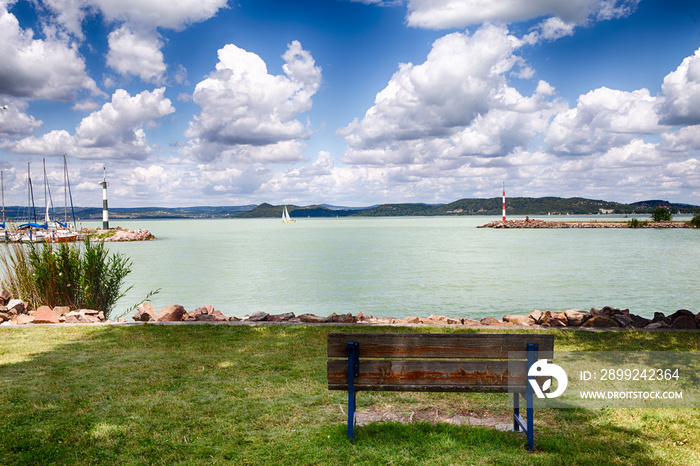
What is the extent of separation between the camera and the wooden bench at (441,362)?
4.30 metres

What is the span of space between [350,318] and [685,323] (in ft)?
23.3

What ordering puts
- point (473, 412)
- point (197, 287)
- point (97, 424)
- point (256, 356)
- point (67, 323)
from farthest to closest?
1. point (197, 287)
2. point (67, 323)
3. point (256, 356)
4. point (473, 412)
5. point (97, 424)

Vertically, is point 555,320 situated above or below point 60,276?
below

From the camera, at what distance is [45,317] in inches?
412

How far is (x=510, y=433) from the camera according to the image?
4.62 m

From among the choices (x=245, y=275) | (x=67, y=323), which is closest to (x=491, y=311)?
(x=67, y=323)

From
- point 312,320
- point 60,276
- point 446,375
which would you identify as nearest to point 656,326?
point 312,320

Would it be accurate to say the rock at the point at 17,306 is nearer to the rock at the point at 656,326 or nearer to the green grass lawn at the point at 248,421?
the green grass lawn at the point at 248,421

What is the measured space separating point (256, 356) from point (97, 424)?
2.99m

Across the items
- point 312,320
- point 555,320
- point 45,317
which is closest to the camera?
point 555,320

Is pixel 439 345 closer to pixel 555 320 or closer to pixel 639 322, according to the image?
pixel 555 320

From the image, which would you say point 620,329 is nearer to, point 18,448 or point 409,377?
point 409,377

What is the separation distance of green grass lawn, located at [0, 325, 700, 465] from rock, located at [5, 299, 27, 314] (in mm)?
4250

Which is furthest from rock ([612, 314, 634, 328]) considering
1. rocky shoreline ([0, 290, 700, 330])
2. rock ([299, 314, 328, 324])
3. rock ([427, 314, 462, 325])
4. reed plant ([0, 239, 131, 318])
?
reed plant ([0, 239, 131, 318])
